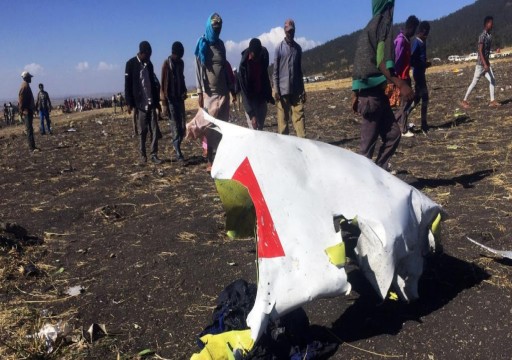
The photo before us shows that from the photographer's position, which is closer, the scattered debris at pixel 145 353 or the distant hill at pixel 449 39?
the scattered debris at pixel 145 353

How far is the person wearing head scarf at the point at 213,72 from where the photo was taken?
6.39 meters

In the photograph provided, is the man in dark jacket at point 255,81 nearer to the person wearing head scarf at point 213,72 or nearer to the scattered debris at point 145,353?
the person wearing head scarf at point 213,72

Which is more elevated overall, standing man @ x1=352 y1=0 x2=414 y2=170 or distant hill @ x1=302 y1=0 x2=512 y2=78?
distant hill @ x1=302 y1=0 x2=512 y2=78

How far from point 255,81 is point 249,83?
105 millimetres

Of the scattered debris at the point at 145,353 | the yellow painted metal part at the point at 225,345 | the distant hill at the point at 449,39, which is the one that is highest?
the distant hill at the point at 449,39

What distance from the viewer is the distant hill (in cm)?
3788

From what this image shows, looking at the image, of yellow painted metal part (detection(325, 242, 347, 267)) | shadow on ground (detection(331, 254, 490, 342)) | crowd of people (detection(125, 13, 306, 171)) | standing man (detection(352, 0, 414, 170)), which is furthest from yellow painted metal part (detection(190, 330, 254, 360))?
crowd of people (detection(125, 13, 306, 171))

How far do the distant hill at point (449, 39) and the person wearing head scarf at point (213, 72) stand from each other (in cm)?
3148

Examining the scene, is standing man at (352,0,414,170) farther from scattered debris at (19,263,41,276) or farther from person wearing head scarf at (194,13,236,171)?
scattered debris at (19,263,41,276)

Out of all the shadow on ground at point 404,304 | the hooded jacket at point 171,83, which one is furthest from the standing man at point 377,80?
the hooded jacket at point 171,83

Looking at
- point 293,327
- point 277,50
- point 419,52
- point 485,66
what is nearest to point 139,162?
point 277,50

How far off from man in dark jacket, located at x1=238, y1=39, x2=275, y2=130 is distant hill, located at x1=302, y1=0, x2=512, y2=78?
31.5m

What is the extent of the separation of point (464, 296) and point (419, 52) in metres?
5.84

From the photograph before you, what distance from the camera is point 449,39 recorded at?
4678 centimetres
